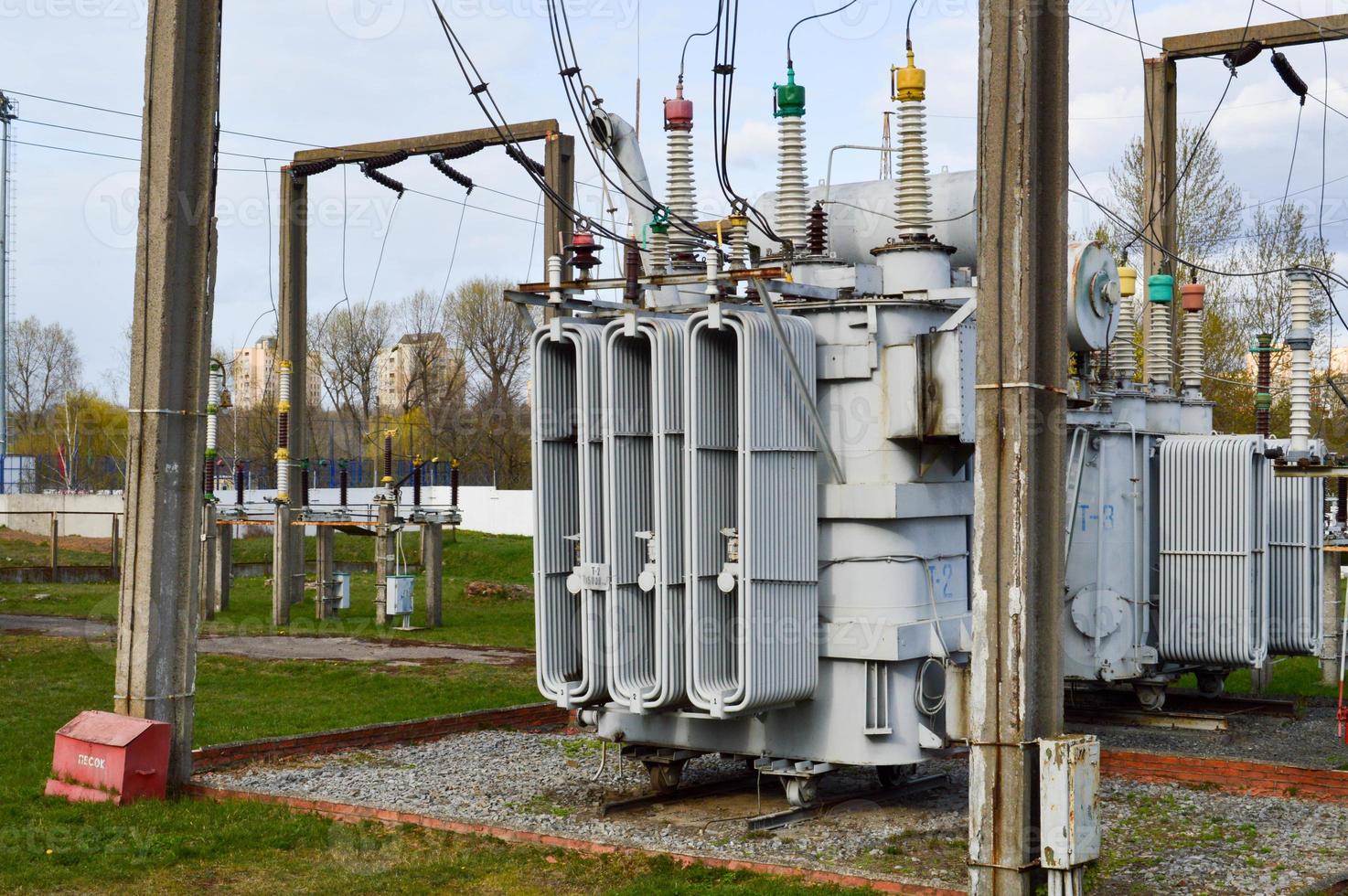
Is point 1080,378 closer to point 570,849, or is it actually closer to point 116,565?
point 570,849

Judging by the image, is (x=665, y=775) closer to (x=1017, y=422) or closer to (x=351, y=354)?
(x=1017, y=422)

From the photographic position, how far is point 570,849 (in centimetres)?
926

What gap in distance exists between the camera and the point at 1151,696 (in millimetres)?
15219

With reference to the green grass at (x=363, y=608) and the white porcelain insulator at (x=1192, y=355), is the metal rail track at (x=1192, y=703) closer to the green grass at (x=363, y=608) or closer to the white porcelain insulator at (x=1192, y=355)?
the white porcelain insulator at (x=1192, y=355)

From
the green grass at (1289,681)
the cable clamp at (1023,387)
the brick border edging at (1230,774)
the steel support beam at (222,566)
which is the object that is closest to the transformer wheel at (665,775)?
the brick border edging at (1230,774)

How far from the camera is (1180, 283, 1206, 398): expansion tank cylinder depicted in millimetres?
16031

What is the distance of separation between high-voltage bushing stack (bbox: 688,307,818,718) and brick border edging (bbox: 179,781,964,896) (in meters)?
1.47

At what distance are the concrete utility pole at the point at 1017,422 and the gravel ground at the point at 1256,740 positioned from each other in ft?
18.9

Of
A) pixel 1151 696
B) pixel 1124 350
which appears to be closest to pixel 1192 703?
pixel 1151 696

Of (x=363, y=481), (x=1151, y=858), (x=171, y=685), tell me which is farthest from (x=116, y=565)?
(x=1151, y=858)

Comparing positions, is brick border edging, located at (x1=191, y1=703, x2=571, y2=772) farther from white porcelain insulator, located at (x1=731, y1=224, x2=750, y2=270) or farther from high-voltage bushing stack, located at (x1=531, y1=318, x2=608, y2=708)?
white porcelain insulator, located at (x1=731, y1=224, x2=750, y2=270)

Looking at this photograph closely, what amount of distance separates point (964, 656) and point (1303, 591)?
19.3 feet

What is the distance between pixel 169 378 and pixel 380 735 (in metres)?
4.21

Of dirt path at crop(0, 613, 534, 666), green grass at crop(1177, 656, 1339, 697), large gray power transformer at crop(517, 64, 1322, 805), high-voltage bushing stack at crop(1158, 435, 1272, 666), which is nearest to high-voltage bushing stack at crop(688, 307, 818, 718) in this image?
large gray power transformer at crop(517, 64, 1322, 805)
